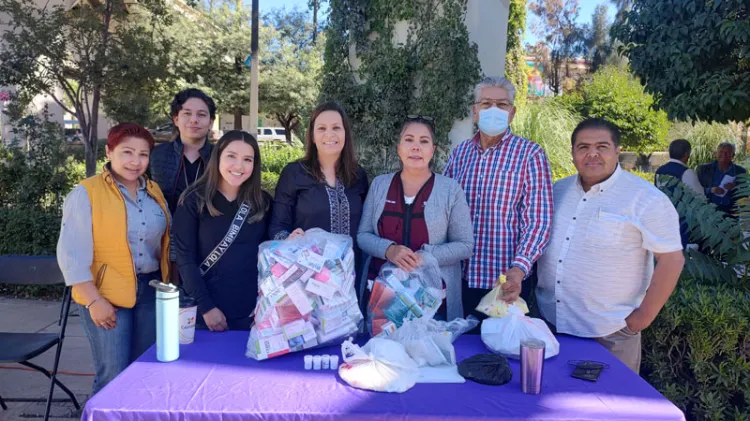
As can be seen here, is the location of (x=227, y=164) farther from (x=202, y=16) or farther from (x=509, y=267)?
(x=202, y=16)

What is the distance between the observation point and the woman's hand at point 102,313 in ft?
8.92

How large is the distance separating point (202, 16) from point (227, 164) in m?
18.5

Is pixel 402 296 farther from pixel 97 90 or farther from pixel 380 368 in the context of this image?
pixel 97 90

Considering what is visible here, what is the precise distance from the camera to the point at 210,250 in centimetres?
278

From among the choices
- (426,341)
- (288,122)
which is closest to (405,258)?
(426,341)

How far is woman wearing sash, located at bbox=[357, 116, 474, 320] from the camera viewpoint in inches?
110

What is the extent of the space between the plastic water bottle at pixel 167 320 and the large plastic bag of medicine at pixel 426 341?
0.94 metres

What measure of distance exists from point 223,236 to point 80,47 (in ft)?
19.3

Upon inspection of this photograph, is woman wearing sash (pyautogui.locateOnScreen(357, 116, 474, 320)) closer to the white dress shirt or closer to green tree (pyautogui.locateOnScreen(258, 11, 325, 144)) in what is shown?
the white dress shirt

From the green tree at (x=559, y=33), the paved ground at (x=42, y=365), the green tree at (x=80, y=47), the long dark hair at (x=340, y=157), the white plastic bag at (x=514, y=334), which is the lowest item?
the paved ground at (x=42, y=365)

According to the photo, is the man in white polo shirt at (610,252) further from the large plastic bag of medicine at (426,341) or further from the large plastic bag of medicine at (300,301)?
the large plastic bag of medicine at (300,301)

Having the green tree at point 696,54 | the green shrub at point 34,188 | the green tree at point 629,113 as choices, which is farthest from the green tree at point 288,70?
the green tree at point 696,54

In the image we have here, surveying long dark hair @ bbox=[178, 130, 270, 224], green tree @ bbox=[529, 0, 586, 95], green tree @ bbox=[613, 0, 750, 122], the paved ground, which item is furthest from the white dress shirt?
green tree @ bbox=[529, 0, 586, 95]

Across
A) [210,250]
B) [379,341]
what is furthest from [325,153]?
[379,341]
